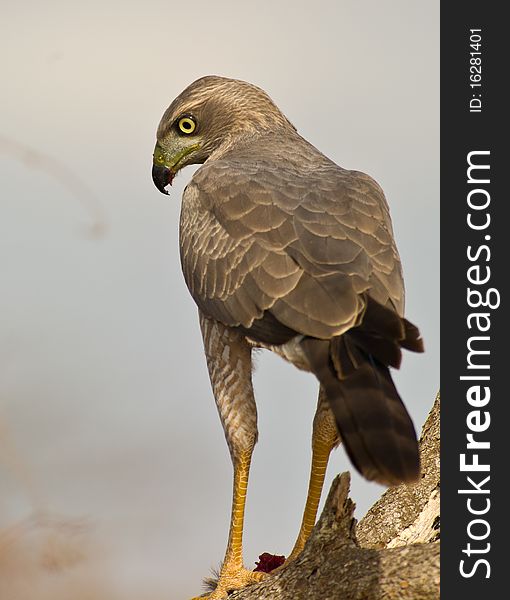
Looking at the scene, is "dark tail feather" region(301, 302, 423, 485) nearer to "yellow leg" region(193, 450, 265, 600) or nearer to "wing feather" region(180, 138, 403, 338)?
"wing feather" region(180, 138, 403, 338)

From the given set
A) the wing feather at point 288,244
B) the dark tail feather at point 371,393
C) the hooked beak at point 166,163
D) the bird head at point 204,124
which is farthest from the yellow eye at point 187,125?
the dark tail feather at point 371,393

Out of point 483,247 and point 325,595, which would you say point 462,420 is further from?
point 325,595

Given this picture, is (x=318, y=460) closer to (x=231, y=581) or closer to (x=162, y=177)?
(x=231, y=581)

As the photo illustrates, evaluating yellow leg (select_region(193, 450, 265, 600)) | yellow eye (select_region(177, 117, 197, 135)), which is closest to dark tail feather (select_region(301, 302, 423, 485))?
yellow leg (select_region(193, 450, 265, 600))

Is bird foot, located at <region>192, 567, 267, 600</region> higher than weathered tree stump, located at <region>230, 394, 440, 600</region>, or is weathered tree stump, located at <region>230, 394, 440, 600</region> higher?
bird foot, located at <region>192, 567, 267, 600</region>

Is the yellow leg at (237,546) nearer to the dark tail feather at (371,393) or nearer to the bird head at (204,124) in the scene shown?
the dark tail feather at (371,393)

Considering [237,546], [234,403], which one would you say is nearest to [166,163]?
[234,403]
